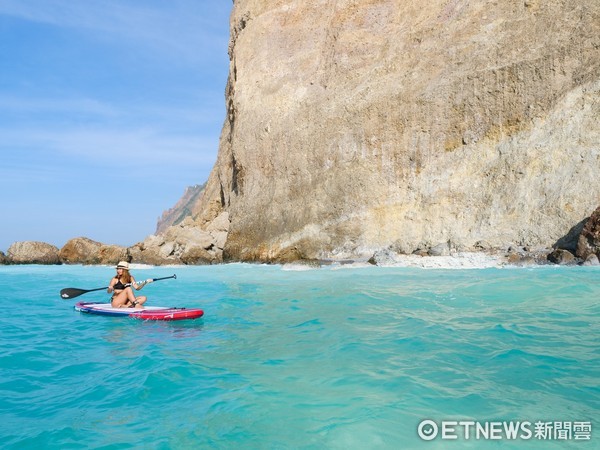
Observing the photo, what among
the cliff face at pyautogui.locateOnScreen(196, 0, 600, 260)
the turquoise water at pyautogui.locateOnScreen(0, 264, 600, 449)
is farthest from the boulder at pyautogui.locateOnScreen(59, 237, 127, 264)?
the turquoise water at pyautogui.locateOnScreen(0, 264, 600, 449)

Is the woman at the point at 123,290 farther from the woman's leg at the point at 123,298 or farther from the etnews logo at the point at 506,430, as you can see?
the etnews logo at the point at 506,430

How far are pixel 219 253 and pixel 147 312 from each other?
1946 centimetres

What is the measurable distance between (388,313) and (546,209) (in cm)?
1430

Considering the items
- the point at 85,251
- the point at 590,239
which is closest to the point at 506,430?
the point at 590,239

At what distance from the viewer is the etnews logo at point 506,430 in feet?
15.1

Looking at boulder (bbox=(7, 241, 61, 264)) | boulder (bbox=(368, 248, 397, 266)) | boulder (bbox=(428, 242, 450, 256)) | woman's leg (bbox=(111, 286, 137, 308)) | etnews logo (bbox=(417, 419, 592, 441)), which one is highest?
boulder (bbox=(7, 241, 61, 264))

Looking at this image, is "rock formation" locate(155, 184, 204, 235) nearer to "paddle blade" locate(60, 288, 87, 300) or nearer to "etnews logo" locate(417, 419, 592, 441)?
"paddle blade" locate(60, 288, 87, 300)

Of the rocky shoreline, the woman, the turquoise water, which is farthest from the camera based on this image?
the rocky shoreline

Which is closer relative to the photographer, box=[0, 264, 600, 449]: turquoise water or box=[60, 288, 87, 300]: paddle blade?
box=[0, 264, 600, 449]: turquoise water

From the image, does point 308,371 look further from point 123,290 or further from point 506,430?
point 123,290

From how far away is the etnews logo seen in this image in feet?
15.1

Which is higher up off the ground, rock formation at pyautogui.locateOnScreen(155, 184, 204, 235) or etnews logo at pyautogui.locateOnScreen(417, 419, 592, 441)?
rock formation at pyautogui.locateOnScreen(155, 184, 204, 235)

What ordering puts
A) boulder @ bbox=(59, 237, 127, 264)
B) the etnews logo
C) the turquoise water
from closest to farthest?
1. the etnews logo
2. the turquoise water
3. boulder @ bbox=(59, 237, 127, 264)

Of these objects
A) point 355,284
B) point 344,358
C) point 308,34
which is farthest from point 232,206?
point 344,358
